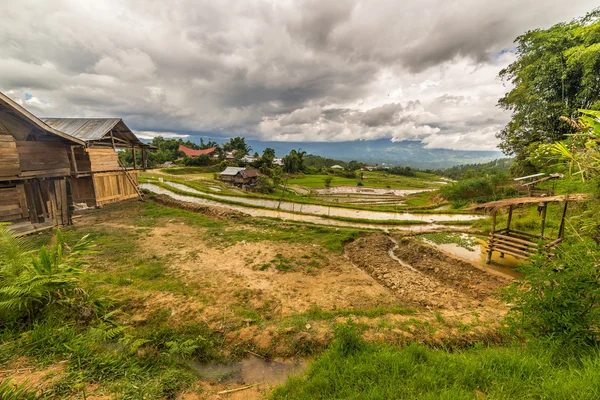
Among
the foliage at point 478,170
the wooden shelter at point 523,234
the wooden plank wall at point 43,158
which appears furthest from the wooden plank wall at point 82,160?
the foliage at point 478,170

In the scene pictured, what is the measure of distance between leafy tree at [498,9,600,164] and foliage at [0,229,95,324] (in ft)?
81.1

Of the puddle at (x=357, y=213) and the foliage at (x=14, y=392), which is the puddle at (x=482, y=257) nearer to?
the puddle at (x=357, y=213)

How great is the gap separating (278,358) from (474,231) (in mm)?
17731

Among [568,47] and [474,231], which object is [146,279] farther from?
[568,47]

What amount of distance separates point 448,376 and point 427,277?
7.07 metres

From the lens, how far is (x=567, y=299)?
3105mm

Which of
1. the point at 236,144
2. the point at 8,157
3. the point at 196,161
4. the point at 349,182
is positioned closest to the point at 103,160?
the point at 8,157

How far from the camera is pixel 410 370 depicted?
3.22 meters

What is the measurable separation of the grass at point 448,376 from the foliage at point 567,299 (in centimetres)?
26

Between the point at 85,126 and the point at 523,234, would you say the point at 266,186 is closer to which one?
the point at 85,126

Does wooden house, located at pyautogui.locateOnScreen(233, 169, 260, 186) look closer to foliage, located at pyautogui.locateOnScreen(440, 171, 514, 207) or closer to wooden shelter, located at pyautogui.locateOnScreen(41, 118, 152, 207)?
wooden shelter, located at pyautogui.locateOnScreen(41, 118, 152, 207)

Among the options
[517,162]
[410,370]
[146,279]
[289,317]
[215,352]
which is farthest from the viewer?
[517,162]

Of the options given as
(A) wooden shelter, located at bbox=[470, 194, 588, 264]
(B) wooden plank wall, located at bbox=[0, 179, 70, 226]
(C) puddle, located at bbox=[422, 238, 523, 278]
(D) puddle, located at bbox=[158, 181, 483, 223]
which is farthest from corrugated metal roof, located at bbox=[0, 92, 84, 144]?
(C) puddle, located at bbox=[422, 238, 523, 278]

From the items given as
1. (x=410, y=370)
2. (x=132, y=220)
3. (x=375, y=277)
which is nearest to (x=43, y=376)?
(x=410, y=370)
